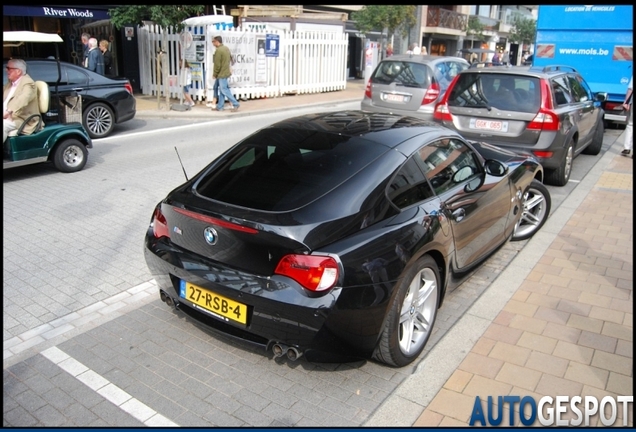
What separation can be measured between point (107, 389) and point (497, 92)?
21.2ft

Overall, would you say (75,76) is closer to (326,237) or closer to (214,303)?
(214,303)

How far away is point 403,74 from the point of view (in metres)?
11.9

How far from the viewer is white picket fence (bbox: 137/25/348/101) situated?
656 inches

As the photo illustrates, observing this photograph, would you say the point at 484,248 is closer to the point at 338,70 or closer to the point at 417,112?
the point at 417,112

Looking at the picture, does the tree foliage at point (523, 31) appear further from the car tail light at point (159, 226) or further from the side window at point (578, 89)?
the car tail light at point (159, 226)

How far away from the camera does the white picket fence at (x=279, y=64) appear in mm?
16656

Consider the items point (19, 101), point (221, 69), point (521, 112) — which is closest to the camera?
point (521, 112)

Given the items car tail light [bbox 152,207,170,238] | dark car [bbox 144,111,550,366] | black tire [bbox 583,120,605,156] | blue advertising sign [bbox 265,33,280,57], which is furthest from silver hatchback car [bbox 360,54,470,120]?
car tail light [bbox 152,207,170,238]

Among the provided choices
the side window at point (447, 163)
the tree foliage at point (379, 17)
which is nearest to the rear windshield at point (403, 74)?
the side window at point (447, 163)

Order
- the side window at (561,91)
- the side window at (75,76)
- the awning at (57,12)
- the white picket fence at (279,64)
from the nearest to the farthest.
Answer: the side window at (561,91) < the side window at (75,76) < the awning at (57,12) < the white picket fence at (279,64)

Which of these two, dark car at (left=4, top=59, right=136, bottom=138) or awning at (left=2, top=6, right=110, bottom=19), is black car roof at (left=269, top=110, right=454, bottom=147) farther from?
awning at (left=2, top=6, right=110, bottom=19)

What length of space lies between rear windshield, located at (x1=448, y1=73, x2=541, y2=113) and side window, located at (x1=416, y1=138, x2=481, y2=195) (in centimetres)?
334

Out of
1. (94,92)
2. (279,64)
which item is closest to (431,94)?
(94,92)

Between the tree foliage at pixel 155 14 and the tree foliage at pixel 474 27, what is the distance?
34.1 meters
